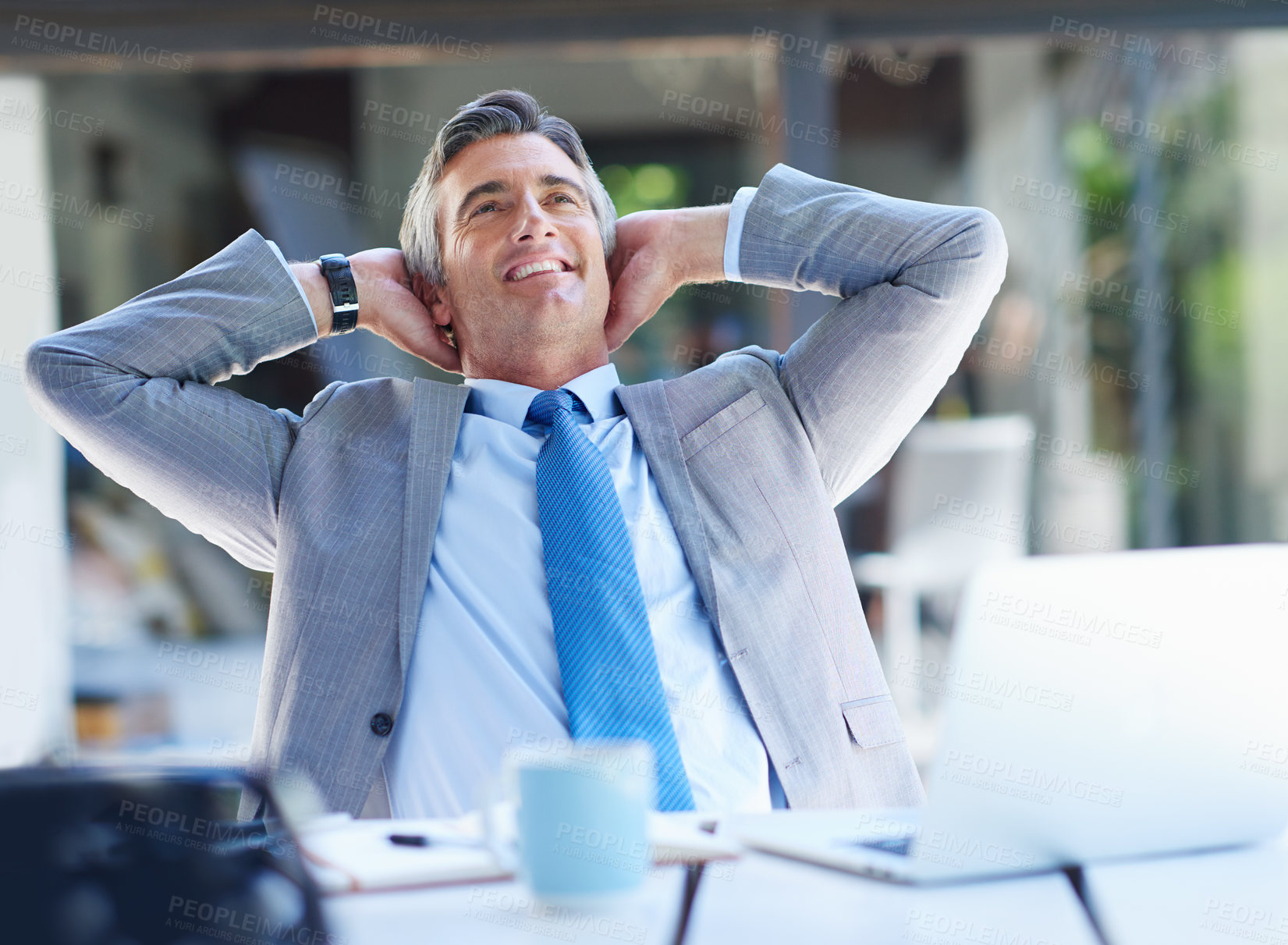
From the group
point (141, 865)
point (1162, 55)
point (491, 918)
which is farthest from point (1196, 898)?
point (1162, 55)

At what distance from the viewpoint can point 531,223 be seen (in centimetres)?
186

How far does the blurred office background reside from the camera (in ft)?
9.05

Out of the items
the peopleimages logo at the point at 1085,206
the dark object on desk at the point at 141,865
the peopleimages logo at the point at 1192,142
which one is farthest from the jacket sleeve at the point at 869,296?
the peopleimages logo at the point at 1085,206

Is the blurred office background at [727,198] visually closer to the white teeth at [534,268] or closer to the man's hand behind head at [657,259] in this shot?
the man's hand behind head at [657,259]

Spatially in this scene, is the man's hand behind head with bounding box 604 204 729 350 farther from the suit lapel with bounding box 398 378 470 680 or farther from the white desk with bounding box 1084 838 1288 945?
the white desk with bounding box 1084 838 1288 945

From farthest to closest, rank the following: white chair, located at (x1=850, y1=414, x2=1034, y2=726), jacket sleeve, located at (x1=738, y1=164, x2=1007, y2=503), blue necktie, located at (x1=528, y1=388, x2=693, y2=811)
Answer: white chair, located at (x1=850, y1=414, x2=1034, y2=726), jacket sleeve, located at (x1=738, y1=164, x2=1007, y2=503), blue necktie, located at (x1=528, y1=388, x2=693, y2=811)

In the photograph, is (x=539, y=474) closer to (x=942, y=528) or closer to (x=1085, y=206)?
(x=942, y=528)

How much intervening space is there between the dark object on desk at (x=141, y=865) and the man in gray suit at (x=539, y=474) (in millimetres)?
904

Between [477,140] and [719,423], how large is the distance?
67 cm

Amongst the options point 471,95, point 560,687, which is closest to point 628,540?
point 560,687

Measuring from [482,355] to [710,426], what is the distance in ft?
1.52

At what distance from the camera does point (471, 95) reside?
5816mm

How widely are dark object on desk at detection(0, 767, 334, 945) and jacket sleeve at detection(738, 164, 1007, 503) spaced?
1293 mm

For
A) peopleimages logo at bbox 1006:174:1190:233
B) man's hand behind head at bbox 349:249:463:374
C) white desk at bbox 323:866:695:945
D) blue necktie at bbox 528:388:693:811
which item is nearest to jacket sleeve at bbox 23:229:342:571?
man's hand behind head at bbox 349:249:463:374
